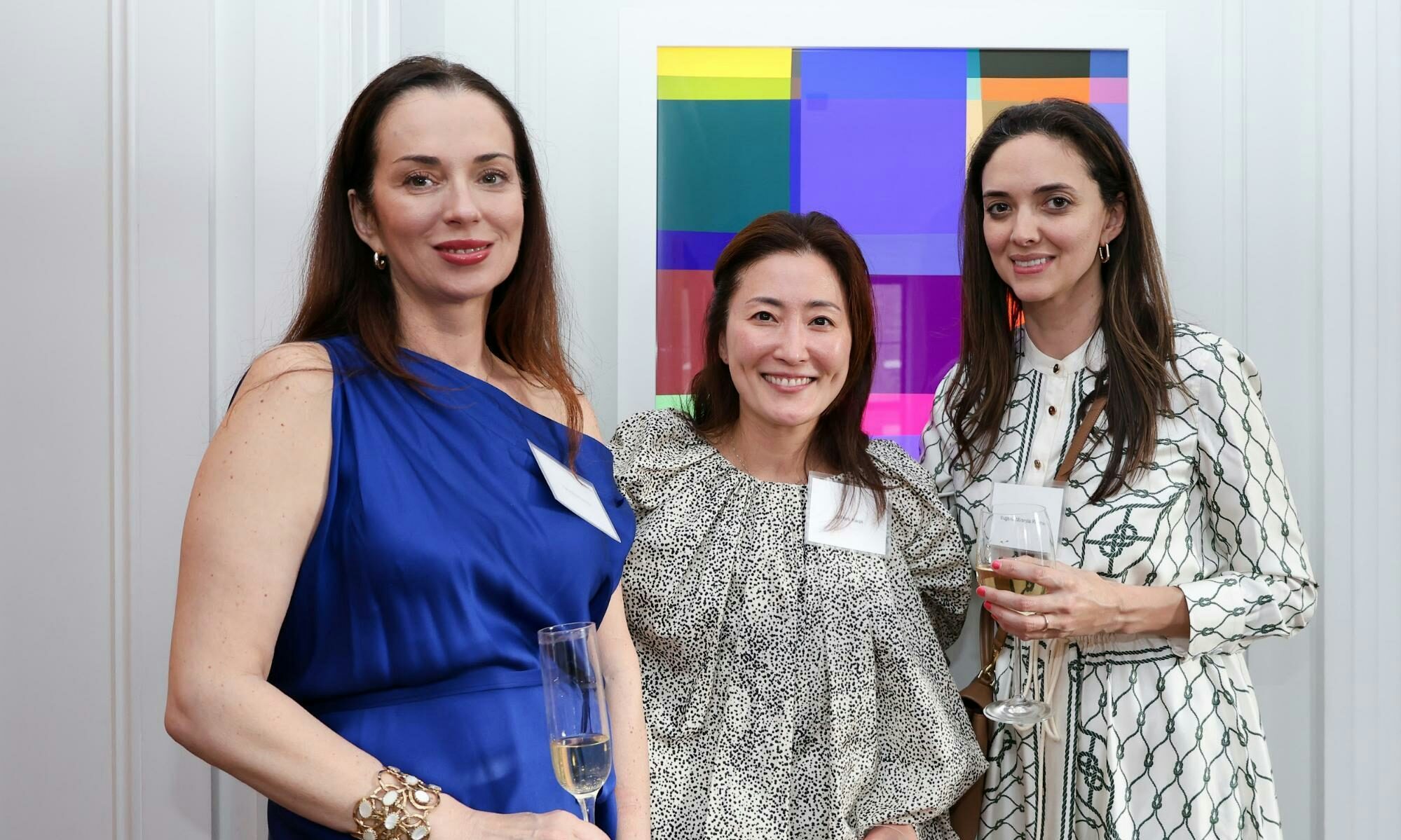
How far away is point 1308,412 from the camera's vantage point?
9.66 feet

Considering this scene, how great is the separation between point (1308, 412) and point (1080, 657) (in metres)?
1.23

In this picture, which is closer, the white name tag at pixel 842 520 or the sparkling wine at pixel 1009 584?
the sparkling wine at pixel 1009 584

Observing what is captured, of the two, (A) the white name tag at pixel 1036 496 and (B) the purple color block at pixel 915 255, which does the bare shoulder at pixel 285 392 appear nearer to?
(A) the white name tag at pixel 1036 496

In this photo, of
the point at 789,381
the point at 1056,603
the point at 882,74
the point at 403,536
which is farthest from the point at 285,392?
the point at 882,74

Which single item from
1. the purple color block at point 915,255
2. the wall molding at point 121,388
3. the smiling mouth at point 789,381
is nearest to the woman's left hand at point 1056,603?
the smiling mouth at point 789,381

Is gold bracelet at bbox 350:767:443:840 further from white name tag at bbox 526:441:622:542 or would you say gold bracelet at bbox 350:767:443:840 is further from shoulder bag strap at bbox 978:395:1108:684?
shoulder bag strap at bbox 978:395:1108:684

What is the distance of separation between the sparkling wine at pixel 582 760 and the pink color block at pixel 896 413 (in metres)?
1.68

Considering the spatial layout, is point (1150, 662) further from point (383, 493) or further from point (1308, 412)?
point (383, 493)

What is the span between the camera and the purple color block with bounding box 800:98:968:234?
2.87m

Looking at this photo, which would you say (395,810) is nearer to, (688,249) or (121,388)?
(121,388)

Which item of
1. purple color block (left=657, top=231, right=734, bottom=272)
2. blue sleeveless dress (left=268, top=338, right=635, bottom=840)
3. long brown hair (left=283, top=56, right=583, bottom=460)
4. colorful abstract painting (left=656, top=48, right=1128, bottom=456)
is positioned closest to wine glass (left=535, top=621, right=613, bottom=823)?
blue sleeveless dress (left=268, top=338, right=635, bottom=840)

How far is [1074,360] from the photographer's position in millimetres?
2324

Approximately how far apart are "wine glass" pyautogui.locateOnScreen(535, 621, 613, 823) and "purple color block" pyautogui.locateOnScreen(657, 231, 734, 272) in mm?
1618

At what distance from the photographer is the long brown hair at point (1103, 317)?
220cm
